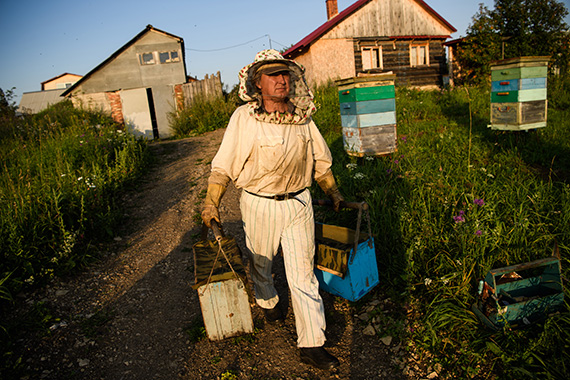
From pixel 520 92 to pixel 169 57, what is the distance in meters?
16.2

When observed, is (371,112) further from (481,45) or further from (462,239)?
(481,45)

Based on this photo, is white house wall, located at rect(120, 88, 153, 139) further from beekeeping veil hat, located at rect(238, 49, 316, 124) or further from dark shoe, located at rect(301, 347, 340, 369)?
dark shoe, located at rect(301, 347, 340, 369)

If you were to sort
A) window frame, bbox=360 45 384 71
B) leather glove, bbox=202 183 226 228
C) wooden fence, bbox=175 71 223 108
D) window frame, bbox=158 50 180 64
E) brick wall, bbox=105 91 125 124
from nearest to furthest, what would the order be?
leather glove, bbox=202 183 226 228 → wooden fence, bbox=175 71 223 108 → window frame, bbox=360 45 384 71 → brick wall, bbox=105 91 125 124 → window frame, bbox=158 50 180 64

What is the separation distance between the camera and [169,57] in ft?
58.2

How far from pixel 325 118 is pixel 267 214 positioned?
727 cm

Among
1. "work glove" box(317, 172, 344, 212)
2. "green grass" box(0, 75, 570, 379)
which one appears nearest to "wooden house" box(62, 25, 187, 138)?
"green grass" box(0, 75, 570, 379)

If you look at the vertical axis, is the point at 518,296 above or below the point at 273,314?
above

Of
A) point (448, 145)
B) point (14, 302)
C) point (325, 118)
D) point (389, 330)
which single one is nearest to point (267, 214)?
point (389, 330)

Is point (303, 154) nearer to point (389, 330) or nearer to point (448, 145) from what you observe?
point (389, 330)

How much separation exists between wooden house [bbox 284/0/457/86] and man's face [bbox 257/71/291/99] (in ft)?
45.2

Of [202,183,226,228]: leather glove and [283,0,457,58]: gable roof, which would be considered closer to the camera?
[202,183,226,228]: leather glove

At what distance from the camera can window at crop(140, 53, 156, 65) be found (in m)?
17.4

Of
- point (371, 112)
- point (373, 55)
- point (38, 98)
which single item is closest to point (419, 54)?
point (373, 55)

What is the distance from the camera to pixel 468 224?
321 cm
